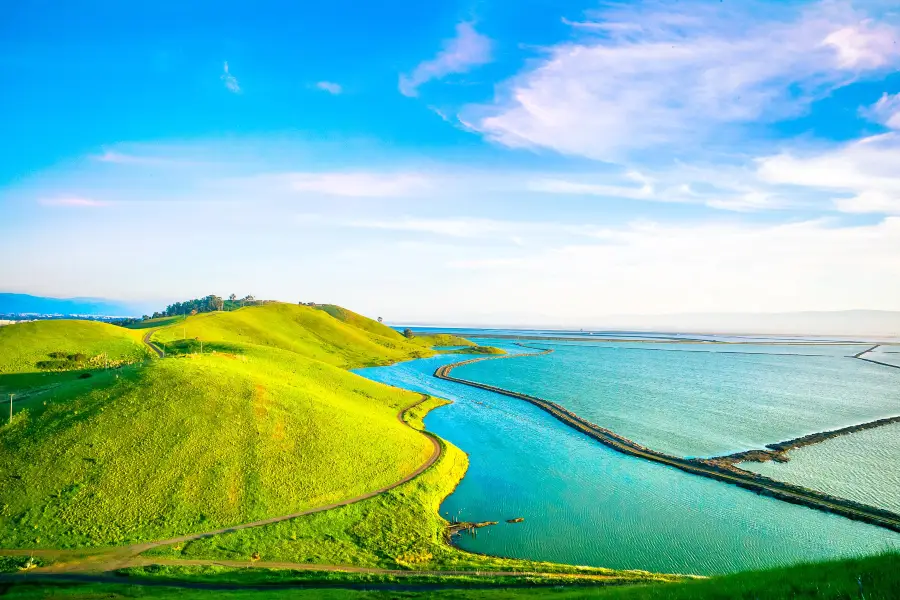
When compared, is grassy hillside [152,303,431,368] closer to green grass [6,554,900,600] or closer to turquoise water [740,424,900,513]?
green grass [6,554,900,600]

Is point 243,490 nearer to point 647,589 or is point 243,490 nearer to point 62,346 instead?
point 647,589

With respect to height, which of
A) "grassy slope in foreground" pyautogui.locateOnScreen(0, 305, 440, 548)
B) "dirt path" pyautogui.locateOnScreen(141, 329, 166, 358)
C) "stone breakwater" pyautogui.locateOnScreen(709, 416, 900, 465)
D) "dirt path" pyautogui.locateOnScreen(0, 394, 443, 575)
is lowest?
"stone breakwater" pyautogui.locateOnScreen(709, 416, 900, 465)

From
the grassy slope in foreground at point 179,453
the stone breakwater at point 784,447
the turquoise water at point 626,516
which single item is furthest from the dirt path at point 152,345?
the stone breakwater at point 784,447

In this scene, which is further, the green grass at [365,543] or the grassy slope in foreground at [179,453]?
the grassy slope in foreground at [179,453]

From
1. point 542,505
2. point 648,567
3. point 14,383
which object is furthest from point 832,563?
point 14,383

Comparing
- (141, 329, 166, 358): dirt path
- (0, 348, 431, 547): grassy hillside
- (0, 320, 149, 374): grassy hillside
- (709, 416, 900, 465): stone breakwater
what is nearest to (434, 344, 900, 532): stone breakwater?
(709, 416, 900, 465): stone breakwater

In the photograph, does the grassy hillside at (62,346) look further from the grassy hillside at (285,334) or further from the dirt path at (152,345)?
the grassy hillside at (285,334)

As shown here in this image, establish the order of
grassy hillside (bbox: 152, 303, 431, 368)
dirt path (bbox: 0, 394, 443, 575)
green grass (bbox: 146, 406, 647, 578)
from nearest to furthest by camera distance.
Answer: dirt path (bbox: 0, 394, 443, 575), green grass (bbox: 146, 406, 647, 578), grassy hillside (bbox: 152, 303, 431, 368)
